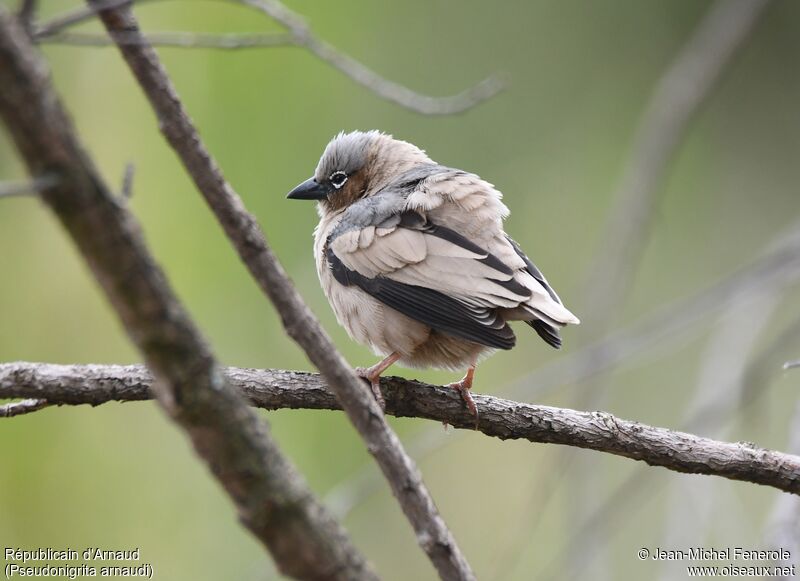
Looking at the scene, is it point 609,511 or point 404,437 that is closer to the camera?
point 609,511

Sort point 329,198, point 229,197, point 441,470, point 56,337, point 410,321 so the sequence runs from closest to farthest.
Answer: point 229,197 < point 410,321 < point 329,198 < point 56,337 < point 441,470

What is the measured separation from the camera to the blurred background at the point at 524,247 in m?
4.66

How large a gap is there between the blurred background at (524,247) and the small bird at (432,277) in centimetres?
41

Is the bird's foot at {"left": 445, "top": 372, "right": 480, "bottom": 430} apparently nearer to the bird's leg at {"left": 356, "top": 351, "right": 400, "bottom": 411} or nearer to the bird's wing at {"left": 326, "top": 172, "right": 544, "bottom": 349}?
the bird's wing at {"left": 326, "top": 172, "right": 544, "bottom": 349}

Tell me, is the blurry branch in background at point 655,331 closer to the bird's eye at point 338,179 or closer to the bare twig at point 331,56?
the bare twig at point 331,56

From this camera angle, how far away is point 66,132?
1349 mm

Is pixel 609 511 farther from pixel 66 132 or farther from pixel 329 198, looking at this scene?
pixel 66 132

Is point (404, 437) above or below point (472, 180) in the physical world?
below

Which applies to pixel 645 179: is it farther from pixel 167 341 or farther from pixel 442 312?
pixel 167 341

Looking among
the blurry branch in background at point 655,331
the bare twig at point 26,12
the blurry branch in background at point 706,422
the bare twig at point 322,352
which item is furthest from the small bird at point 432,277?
the bare twig at point 26,12

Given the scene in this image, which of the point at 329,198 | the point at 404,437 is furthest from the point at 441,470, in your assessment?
the point at 329,198

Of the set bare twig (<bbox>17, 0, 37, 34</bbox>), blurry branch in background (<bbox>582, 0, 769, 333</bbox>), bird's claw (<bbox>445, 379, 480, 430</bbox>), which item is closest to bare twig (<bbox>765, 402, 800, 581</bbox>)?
blurry branch in background (<bbox>582, 0, 769, 333</bbox>)

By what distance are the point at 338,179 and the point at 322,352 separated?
3363mm

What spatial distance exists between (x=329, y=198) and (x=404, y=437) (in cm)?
176
